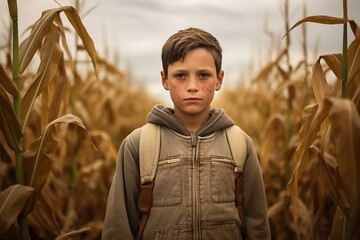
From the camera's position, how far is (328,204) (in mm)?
2234

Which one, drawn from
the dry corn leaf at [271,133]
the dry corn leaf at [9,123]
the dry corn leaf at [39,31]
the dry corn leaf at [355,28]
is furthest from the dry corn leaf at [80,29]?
the dry corn leaf at [271,133]

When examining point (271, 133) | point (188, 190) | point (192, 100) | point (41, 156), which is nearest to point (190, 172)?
point (188, 190)

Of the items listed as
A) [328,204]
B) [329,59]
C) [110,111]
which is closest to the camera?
[329,59]

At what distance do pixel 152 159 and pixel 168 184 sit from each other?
128 mm

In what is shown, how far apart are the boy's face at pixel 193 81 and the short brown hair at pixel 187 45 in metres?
0.02

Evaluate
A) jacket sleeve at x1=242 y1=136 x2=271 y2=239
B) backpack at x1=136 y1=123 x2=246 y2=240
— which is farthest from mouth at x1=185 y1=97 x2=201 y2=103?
jacket sleeve at x1=242 y1=136 x2=271 y2=239

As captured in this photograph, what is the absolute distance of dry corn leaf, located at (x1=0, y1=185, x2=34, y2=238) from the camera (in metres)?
1.13

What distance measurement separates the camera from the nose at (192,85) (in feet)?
3.89

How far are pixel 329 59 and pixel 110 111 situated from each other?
6.37 feet

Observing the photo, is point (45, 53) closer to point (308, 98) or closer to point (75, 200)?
point (75, 200)

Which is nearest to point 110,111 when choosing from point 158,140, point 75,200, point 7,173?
point 75,200

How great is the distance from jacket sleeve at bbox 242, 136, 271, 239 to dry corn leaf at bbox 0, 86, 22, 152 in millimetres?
1027

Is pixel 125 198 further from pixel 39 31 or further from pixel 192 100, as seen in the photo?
pixel 39 31

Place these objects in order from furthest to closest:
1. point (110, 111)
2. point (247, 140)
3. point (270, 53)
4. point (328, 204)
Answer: point (270, 53) → point (110, 111) → point (328, 204) → point (247, 140)
